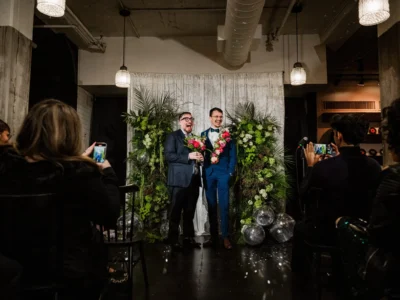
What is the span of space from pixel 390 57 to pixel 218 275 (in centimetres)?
322

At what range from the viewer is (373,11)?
3.02m

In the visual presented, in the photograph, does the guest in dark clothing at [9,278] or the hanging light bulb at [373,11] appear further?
the hanging light bulb at [373,11]

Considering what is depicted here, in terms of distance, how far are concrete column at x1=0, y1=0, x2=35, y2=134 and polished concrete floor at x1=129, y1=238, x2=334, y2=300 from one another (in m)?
2.31

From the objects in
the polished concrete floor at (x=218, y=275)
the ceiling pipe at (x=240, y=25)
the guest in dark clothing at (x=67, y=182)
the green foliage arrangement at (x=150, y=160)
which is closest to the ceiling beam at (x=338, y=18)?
the ceiling pipe at (x=240, y=25)

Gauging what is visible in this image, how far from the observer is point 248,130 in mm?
4891

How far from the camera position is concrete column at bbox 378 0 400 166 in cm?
356

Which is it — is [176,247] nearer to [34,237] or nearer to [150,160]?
[150,160]

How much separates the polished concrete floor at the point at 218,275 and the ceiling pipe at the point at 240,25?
9.56 ft

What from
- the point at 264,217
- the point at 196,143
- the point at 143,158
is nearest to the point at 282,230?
the point at 264,217

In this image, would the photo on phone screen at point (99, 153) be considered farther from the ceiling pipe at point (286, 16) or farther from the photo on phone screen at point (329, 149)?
the ceiling pipe at point (286, 16)

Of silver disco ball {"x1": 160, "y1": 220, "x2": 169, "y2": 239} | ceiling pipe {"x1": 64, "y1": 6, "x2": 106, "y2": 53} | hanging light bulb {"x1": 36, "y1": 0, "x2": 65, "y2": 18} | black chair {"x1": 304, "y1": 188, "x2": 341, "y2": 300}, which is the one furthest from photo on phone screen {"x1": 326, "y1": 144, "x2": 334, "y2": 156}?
ceiling pipe {"x1": 64, "y1": 6, "x2": 106, "y2": 53}

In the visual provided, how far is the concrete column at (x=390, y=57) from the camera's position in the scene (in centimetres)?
356

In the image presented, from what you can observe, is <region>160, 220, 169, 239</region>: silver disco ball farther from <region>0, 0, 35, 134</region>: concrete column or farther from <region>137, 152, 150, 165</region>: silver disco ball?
<region>0, 0, 35, 134</region>: concrete column

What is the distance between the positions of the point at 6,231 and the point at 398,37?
13.6ft
